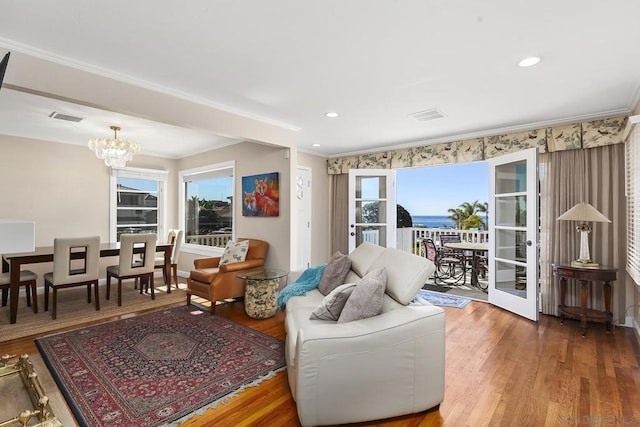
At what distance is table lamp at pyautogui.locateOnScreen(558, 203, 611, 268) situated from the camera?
11.0 feet

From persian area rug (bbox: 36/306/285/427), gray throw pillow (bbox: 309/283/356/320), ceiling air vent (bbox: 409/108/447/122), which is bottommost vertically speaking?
persian area rug (bbox: 36/306/285/427)

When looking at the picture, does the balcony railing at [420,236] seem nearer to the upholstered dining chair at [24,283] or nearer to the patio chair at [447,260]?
the patio chair at [447,260]

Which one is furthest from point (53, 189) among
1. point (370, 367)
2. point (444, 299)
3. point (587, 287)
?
point (587, 287)

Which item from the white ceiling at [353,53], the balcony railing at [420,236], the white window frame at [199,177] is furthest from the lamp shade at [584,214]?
the white window frame at [199,177]

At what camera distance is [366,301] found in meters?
2.11

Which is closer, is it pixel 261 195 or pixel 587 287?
pixel 587 287

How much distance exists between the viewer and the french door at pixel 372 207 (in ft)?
17.4

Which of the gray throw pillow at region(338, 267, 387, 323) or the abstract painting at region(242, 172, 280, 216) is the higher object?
the abstract painting at region(242, 172, 280, 216)

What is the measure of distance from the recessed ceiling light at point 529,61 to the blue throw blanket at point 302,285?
8.54ft

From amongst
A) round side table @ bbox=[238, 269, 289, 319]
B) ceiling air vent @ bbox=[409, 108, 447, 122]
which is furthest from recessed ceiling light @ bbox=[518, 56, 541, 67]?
round side table @ bbox=[238, 269, 289, 319]

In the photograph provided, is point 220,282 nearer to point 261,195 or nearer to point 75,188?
point 261,195

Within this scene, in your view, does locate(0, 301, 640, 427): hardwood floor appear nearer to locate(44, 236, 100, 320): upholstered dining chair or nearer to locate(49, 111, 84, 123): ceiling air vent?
locate(44, 236, 100, 320): upholstered dining chair

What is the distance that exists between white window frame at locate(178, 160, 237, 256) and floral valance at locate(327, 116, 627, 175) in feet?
6.65

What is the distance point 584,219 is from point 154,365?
437cm
